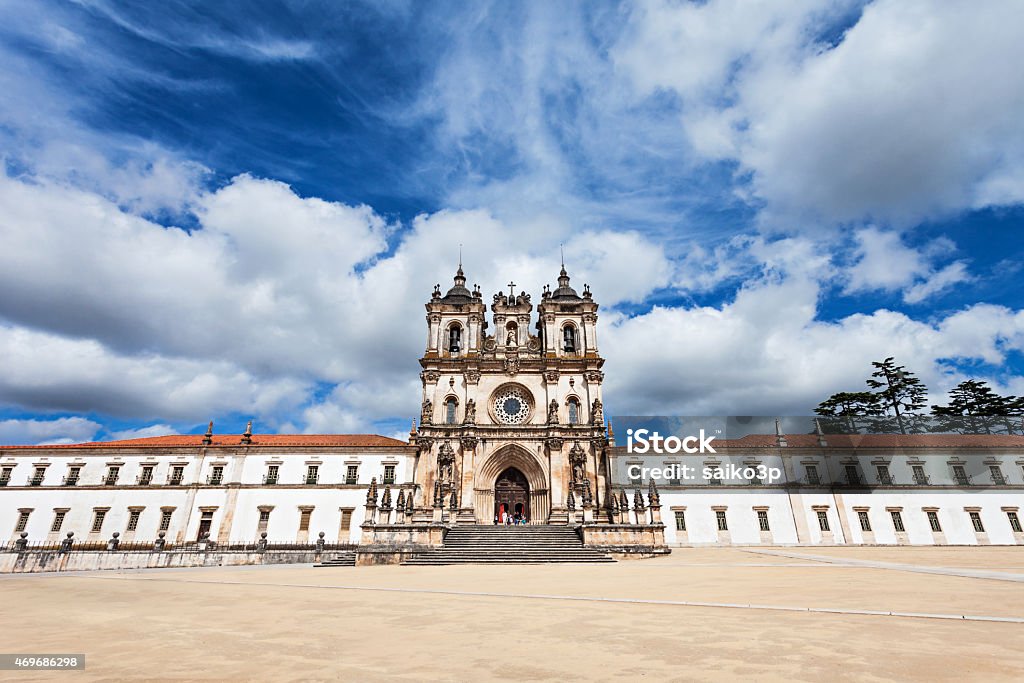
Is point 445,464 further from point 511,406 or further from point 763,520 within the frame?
point 763,520

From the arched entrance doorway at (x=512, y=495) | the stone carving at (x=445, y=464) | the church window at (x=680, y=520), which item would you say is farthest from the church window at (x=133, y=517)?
the church window at (x=680, y=520)

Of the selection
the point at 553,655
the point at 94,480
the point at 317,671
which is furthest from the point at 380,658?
the point at 94,480

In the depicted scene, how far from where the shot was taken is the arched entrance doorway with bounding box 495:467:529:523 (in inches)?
1342

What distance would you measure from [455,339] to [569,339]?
30.5ft

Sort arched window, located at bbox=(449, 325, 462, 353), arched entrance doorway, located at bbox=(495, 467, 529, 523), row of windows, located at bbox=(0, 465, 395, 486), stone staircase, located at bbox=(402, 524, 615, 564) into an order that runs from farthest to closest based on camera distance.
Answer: arched window, located at bbox=(449, 325, 462, 353) → row of windows, located at bbox=(0, 465, 395, 486) → arched entrance doorway, located at bbox=(495, 467, 529, 523) → stone staircase, located at bbox=(402, 524, 615, 564)

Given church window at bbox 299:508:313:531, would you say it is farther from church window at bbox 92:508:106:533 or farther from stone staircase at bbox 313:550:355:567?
church window at bbox 92:508:106:533

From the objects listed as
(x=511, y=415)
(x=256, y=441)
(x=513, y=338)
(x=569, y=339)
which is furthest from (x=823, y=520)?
(x=256, y=441)

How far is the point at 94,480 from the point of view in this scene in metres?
36.0

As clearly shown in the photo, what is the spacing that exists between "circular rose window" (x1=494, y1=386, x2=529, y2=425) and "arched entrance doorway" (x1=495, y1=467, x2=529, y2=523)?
3602 millimetres

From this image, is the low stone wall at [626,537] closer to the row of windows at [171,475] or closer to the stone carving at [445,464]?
the stone carving at [445,464]

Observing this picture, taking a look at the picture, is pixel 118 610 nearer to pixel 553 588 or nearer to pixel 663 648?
pixel 553 588

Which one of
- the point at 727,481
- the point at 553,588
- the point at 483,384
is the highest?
the point at 483,384

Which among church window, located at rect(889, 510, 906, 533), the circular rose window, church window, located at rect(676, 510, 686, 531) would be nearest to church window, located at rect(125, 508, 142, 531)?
the circular rose window

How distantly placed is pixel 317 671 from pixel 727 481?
1397 inches
